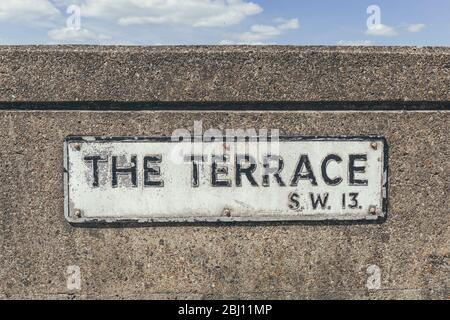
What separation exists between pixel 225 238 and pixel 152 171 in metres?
0.57

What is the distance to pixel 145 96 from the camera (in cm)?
267

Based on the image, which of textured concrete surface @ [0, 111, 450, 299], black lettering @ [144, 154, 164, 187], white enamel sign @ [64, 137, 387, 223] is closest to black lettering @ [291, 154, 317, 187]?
white enamel sign @ [64, 137, 387, 223]

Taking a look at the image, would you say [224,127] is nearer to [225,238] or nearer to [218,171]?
[218,171]

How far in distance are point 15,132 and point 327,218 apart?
182 centimetres

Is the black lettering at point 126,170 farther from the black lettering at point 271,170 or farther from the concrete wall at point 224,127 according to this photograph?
the black lettering at point 271,170

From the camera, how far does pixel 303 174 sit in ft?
8.99

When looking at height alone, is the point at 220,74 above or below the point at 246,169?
above

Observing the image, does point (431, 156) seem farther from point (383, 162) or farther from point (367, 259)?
point (367, 259)

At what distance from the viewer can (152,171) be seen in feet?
8.88

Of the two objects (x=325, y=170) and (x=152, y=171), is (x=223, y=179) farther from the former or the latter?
(x=325, y=170)

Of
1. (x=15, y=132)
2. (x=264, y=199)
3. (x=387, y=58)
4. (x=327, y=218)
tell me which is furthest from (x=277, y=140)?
(x=15, y=132)

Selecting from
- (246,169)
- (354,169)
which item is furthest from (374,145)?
(246,169)

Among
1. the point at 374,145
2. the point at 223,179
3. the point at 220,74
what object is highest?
the point at 220,74

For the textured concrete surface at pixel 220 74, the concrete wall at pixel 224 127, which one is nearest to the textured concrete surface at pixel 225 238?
the concrete wall at pixel 224 127
